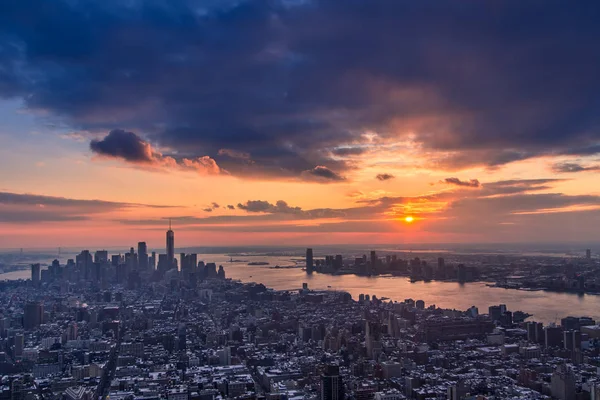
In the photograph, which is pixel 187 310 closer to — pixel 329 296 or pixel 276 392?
pixel 329 296

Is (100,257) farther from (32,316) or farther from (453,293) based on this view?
(453,293)

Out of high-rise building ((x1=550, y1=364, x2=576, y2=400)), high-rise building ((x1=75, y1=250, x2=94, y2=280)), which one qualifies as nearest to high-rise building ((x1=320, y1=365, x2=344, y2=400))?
high-rise building ((x1=550, y1=364, x2=576, y2=400))

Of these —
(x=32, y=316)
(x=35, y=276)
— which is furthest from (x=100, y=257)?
(x=32, y=316)

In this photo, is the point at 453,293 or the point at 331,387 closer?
the point at 331,387

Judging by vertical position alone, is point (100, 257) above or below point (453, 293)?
above

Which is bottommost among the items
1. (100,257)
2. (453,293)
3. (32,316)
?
(453,293)

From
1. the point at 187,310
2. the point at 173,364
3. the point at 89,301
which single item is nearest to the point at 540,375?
the point at 173,364

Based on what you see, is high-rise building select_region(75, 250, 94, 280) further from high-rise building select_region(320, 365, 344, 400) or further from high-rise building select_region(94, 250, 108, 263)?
high-rise building select_region(320, 365, 344, 400)

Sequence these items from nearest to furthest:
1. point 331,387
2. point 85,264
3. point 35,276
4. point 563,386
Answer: point 331,387 < point 563,386 < point 35,276 < point 85,264
